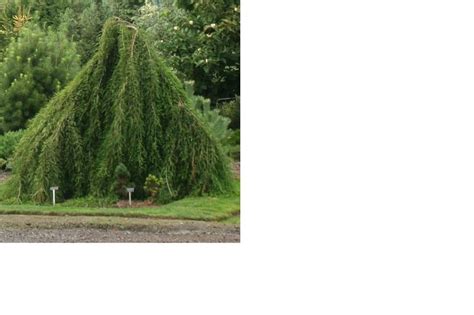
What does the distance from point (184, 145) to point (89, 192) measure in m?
0.88

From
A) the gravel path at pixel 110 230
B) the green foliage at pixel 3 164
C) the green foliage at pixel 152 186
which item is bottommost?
the gravel path at pixel 110 230

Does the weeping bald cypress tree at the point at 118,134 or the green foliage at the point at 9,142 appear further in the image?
the green foliage at the point at 9,142

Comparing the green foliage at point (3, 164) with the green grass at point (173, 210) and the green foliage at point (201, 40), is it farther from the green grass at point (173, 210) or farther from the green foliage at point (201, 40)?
the green foliage at point (201, 40)

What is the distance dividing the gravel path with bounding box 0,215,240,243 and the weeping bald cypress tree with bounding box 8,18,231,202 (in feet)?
0.98

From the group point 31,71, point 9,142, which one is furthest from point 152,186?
point 31,71

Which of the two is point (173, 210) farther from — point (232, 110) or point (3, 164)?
point (3, 164)

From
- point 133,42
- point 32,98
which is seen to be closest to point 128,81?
point 133,42

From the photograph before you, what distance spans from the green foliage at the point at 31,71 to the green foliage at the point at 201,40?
28.1 inches

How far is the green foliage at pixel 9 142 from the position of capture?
7.90 m

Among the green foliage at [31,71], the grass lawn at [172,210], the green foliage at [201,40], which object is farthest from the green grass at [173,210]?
the green foliage at [201,40]

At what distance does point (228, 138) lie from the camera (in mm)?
7785

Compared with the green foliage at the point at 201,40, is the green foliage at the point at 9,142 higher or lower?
lower

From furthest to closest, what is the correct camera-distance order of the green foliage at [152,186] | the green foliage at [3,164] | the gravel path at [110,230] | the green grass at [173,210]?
1. the green foliage at [3,164]
2. the green foliage at [152,186]
3. the green grass at [173,210]
4. the gravel path at [110,230]

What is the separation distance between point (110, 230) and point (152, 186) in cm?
52
